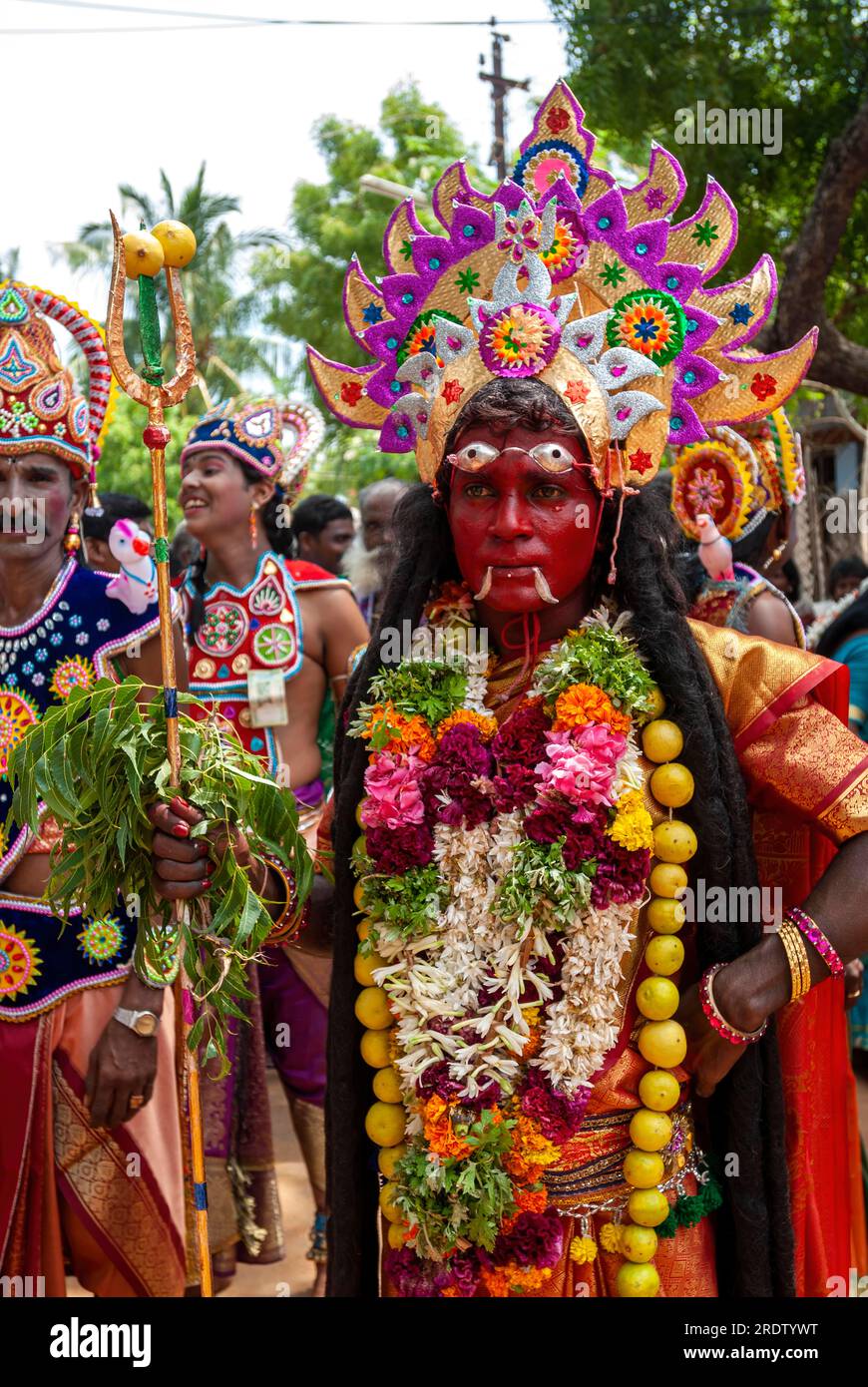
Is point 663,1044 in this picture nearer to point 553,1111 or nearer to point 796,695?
point 553,1111

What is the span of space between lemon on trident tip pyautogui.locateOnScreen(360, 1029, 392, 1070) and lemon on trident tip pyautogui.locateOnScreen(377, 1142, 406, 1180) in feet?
0.52

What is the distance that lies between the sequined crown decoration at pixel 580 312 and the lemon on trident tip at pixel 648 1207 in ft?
4.36

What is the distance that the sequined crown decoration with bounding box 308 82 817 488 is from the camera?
2.69 m

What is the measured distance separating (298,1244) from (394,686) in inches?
139

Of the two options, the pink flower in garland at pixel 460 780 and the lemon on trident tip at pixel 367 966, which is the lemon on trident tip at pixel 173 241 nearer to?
the pink flower in garland at pixel 460 780

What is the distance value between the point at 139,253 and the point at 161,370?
0.66 feet

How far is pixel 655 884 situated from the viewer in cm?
264

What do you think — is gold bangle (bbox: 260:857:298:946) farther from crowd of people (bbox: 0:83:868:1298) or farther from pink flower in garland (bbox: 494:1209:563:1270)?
pink flower in garland (bbox: 494:1209:563:1270)

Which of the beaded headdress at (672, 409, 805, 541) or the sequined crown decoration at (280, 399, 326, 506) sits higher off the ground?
the sequined crown decoration at (280, 399, 326, 506)

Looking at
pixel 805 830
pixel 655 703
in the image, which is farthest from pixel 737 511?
pixel 655 703

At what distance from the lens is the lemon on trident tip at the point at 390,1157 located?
2.71 m

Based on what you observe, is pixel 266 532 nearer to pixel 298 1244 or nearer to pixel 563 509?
pixel 298 1244

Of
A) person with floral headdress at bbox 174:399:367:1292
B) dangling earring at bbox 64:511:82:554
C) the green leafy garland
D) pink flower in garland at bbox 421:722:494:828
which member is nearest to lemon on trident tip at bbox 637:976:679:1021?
pink flower in garland at bbox 421:722:494:828

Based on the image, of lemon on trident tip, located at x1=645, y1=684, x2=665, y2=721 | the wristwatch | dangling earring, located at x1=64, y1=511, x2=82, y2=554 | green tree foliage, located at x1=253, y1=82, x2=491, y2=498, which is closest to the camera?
lemon on trident tip, located at x1=645, y1=684, x2=665, y2=721
